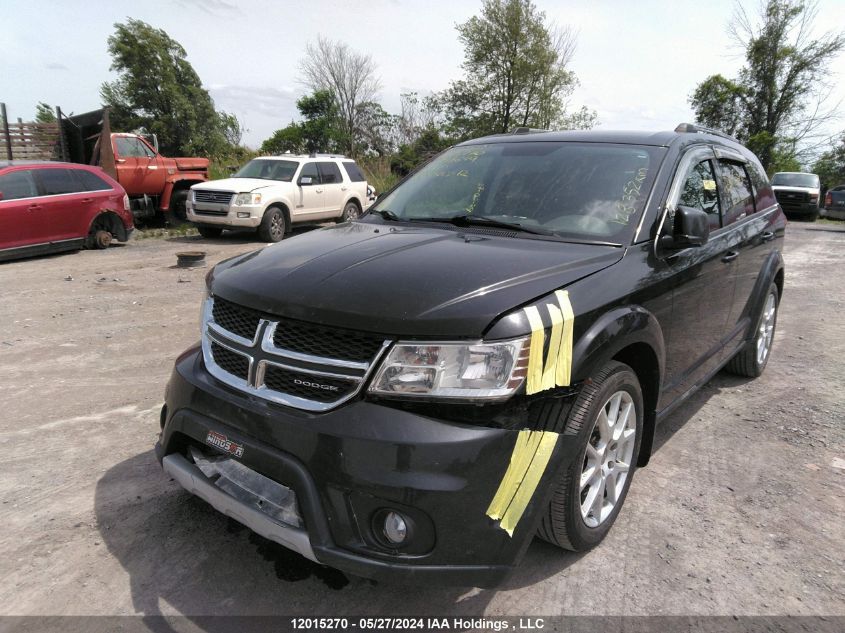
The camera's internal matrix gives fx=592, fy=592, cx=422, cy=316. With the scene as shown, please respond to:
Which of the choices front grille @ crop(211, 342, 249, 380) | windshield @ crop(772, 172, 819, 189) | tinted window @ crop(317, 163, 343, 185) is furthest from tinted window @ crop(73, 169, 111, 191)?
windshield @ crop(772, 172, 819, 189)

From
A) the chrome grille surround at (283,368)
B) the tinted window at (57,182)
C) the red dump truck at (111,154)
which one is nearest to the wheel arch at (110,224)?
the tinted window at (57,182)

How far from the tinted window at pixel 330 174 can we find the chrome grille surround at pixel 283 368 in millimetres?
12434

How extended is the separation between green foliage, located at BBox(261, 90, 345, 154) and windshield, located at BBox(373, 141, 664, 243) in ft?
117

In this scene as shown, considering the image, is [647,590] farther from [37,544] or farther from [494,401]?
[37,544]

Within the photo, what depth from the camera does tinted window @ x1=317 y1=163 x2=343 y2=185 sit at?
14.4 meters

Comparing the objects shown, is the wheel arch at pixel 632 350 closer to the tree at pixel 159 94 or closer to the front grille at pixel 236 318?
the front grille at pixel 236 318

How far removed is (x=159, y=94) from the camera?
33438mm

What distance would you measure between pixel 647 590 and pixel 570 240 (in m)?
1.57

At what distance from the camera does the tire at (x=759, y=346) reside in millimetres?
4699

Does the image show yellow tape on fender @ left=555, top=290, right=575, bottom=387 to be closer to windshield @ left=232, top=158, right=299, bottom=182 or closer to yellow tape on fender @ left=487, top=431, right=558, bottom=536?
yellow tape on fender @ left=487, top=431, right=558, bottom=536

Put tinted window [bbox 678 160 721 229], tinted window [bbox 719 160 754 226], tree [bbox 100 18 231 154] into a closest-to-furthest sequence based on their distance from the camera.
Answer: tinted window [bbox 678 160 721 229] → tinted window [bbox 719 160 754 226] → tree [bbox 100 18 231 154]

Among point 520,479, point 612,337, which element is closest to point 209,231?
point 612,337

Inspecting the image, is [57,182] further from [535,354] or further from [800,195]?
[800,195]

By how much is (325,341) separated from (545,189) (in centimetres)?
168
